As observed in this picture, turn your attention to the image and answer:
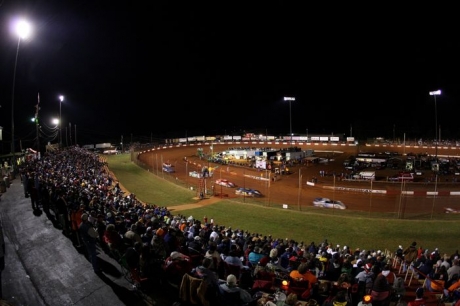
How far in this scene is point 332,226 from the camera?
26625mm

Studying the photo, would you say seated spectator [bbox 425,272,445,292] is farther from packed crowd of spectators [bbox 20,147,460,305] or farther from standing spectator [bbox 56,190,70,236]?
standing spectator [bbox 56,190,70,236]

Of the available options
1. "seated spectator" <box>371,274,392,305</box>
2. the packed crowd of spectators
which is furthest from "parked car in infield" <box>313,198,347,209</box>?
"seated spectator" <box>371,274,392,305</box>

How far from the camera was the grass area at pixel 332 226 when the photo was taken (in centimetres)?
2336

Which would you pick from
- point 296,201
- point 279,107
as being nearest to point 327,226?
point 296,201

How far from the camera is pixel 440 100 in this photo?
14562 cm

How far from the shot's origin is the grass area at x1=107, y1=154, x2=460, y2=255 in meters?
23.4

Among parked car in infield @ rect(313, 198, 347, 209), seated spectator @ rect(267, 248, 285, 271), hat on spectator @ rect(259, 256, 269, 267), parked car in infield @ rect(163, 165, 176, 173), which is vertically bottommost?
parked car in infield @ rect(313, 198, 347, 209)

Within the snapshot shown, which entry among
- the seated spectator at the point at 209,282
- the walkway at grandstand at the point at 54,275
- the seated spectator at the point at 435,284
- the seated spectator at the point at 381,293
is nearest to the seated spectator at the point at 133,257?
the walkway at grandstand at the point at 54,275

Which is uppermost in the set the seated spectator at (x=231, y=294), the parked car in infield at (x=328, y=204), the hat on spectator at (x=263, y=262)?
the seated spectator at (x=231, y=294)

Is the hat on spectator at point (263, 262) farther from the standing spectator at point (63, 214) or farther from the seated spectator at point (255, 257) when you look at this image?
the standing spectator at point (63, 214)

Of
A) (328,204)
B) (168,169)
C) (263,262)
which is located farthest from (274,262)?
(168,169)

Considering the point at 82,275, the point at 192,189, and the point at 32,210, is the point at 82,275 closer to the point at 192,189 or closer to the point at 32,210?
the point at 32,210

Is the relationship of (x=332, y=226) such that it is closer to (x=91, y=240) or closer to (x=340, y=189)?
(x=340, y=189)

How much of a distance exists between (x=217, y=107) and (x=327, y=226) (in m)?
151
